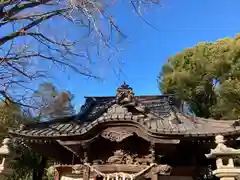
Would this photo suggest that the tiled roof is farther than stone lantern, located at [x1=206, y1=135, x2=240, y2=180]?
Yes

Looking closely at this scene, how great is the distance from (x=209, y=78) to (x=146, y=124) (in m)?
14.2

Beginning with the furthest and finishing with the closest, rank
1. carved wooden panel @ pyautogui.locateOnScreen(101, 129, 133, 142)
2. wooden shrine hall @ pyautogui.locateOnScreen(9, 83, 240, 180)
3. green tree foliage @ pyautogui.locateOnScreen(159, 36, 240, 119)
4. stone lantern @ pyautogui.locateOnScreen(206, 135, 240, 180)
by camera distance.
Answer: green tree foliage @ pyautogui.locateOnScreen(159, 36, 240, 119) → carved wooden panel @ pyautogui.locateOnScreen(101, 129, 133, 142) → wooden shrine hall @ pyautogui.locateOnScreen(9, 83, 240, 180) → stone lantern @ pyautogui.locateOnScreen(206, 135, 240, 180)

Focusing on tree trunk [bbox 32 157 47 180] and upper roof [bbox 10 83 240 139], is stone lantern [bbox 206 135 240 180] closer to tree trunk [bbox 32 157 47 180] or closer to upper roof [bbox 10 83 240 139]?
upper roof [bbox 10 83 240 139]

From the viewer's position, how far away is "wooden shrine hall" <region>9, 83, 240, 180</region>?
21.8 feet

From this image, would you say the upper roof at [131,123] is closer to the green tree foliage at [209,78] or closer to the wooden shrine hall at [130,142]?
the wooden shrine hall at [130,142]

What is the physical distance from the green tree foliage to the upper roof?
883 centimetres

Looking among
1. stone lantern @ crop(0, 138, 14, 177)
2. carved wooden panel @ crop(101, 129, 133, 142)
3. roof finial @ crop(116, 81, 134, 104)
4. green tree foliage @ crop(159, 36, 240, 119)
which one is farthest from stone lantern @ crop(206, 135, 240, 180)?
green tree foliage @ crop(159, 36, 240, 119)

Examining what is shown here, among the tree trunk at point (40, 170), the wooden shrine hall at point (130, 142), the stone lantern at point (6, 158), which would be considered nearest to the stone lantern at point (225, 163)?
the wooden shrine hall at point (130, 142)

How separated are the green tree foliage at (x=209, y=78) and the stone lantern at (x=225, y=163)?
11611mm

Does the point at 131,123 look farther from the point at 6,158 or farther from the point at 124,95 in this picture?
the point at 6,158

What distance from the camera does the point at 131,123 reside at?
683 cm

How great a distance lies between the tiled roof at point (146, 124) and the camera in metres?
6.65

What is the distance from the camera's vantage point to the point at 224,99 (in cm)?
1738

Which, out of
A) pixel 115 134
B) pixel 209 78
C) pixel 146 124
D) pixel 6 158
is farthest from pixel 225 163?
pixel 209 78
